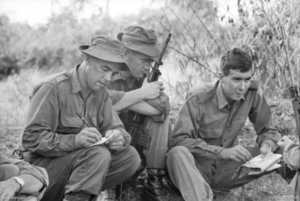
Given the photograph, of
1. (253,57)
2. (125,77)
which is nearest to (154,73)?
(125,77)

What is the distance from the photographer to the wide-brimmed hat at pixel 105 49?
4488mm

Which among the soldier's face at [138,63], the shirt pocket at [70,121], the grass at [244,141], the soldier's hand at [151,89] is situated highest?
the soldier's face at [138,63]

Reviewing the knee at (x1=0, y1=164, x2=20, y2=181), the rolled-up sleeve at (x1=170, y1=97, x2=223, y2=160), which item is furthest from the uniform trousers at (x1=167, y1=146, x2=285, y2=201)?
the knee at (x1=0, y1=164, x2=20, y2=181)

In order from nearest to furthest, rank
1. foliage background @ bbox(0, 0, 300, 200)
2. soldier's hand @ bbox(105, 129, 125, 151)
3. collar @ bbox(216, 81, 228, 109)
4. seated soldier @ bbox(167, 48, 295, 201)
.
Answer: soldier's hand @ bbox(105, 129, 125, 151), seated soldier @ bbox(167, 48, 295, 201), collar @ bbox(216, 81, 228, 109), foliage background @ bbox(0, 0, 300, 200)

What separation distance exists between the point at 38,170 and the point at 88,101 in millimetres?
1107

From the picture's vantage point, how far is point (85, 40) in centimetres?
1822

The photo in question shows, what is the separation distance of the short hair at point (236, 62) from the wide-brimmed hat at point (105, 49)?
39.7 inches

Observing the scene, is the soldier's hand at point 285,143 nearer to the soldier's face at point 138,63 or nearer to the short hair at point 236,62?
the short hair at point 236,62

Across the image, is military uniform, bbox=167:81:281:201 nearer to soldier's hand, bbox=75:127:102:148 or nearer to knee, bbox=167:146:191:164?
knee, bbox=167:146:191:164

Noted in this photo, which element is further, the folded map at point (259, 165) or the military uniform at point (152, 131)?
the military uniform at point (152, 131)

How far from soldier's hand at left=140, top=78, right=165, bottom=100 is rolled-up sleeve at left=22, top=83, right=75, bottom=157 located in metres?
1.06

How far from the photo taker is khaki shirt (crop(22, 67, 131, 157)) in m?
4.32

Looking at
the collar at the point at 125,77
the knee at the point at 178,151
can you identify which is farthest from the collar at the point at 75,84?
the knee at the point at 178,151

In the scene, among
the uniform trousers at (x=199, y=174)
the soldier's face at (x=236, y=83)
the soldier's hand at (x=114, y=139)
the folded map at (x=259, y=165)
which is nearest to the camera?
the soldier's hand at (x=114, y=139)
